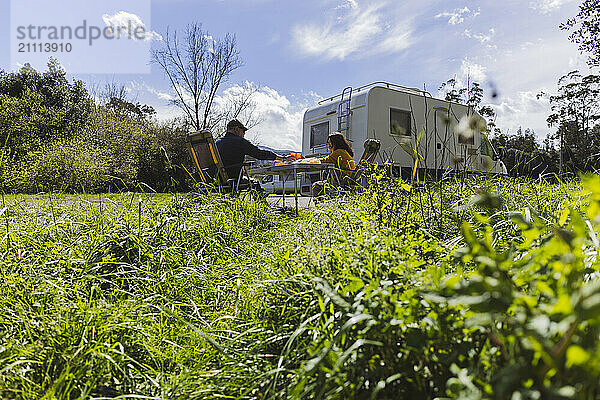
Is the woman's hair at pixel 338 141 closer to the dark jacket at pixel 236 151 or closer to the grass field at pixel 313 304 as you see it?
the dark jacket at pixel 236 151

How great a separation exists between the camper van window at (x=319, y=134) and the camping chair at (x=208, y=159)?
21.6 feet

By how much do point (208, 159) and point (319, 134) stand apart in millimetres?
6863

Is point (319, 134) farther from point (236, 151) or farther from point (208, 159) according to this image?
point (208, 159)

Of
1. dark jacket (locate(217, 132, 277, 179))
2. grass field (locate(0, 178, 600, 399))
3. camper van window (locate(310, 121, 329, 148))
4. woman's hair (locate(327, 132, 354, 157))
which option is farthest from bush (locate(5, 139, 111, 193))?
grass field (locate(0, 178, 600, 399))

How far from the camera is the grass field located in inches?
25.0

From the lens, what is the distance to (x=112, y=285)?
208cm

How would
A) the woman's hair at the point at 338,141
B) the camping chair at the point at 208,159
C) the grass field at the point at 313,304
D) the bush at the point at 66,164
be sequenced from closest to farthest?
the grass field at the point at 313,304, the camping chair at the point at 208,159, the woman's hair at the point at 338,141, the bush at the point at 66,164

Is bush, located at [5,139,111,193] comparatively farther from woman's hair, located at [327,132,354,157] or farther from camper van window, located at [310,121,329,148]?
woman's hair, located at [327,132,354,157]

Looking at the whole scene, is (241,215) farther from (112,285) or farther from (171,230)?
(112,285)

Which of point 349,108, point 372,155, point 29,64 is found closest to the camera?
point 372,155

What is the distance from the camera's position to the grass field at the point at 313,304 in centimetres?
63

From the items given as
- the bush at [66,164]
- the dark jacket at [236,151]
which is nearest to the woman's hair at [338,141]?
the dark jacket at [236,151]

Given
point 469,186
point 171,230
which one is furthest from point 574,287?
point 469,186

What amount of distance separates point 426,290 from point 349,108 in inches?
385
